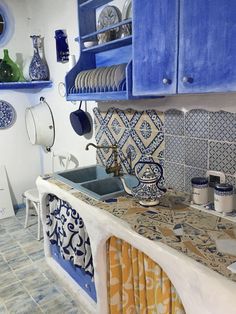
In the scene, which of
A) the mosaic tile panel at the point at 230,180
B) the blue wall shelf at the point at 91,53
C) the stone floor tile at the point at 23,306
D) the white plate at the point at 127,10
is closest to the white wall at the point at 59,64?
the blue wall shelf at the point at 91,53

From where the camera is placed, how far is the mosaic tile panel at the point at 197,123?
5.01 feet

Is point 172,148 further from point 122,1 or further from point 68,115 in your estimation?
point 68,115

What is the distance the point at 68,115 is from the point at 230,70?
1980mm

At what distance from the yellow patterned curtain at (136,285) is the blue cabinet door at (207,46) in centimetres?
77

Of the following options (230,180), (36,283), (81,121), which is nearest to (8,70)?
(81,121)

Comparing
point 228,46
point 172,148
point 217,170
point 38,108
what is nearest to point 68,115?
point 38,108

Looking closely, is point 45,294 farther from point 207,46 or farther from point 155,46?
point 207,46

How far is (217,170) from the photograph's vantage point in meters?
1.52

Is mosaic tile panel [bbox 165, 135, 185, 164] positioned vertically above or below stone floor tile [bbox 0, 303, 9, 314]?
above

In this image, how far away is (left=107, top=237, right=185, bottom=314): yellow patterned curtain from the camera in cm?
120

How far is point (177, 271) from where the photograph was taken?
3.44ft

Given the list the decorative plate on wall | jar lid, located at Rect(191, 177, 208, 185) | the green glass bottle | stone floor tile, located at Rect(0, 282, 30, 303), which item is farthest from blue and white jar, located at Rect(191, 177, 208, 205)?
the decorative plate on wall

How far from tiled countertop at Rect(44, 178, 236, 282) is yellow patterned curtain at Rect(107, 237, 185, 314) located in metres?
0.13

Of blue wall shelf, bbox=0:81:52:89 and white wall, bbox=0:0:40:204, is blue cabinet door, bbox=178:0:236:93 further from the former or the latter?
white wall, bbox=0:0:40:204
